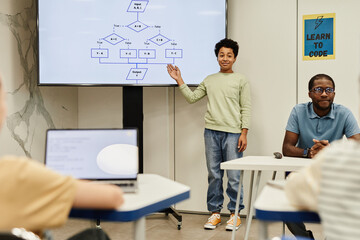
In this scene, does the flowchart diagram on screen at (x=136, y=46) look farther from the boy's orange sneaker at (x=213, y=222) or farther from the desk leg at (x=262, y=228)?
the desk leg at (x=262, y=228)

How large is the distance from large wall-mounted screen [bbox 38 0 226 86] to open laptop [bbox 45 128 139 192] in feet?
6.96

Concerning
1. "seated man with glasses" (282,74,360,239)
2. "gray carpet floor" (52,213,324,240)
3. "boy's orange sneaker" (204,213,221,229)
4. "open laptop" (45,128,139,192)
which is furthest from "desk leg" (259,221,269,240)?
"boy's orange sneaker" (204,213,221,229)

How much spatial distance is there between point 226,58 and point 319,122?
108 cm

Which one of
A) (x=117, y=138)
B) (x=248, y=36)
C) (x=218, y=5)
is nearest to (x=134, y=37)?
(x=218, y=5)

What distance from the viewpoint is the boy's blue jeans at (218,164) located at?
4.18 metres

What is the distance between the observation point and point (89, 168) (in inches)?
78.6

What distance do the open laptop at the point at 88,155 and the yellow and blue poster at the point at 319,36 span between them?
268 cm

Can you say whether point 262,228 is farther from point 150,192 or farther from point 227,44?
point 227,44

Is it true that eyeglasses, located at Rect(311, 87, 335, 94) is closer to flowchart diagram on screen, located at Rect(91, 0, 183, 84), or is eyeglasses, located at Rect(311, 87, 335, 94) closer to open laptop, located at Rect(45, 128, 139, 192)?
flowchart diagram on screen, located at Rect(91, 0, 183, 84)

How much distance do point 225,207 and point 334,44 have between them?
176 centimetres

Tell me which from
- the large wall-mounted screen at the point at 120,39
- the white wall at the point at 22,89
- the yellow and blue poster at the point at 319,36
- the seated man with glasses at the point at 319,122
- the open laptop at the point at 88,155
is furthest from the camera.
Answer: the yellow and blue poster at the point at 319,36

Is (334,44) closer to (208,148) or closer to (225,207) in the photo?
(208,148)

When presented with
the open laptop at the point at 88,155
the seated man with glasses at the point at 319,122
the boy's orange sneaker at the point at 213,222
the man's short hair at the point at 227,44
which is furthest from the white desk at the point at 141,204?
the man's short hair at the point at 227,44

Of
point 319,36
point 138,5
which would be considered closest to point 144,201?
point 138,5
